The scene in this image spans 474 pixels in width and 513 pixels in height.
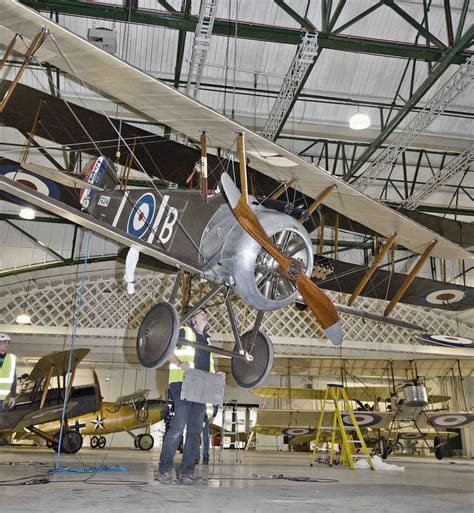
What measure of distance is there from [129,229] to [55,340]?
12.4 m

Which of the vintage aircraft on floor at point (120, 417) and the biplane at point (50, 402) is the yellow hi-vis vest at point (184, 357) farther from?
the vintage aircraft on floor at point (120, 417)

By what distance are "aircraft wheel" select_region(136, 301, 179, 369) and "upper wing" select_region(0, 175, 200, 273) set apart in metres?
0.42

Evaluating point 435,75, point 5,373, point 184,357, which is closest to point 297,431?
point 435,75

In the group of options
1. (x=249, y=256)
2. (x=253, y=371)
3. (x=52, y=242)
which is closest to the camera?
(x=249, y=256)

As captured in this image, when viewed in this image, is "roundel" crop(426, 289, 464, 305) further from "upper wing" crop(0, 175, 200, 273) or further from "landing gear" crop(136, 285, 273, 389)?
"upper wing" crop(0, 175, 200, 273)

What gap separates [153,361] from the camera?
395 cm

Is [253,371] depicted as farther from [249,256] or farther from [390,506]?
[390,506]

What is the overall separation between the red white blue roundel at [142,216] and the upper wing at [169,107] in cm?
73

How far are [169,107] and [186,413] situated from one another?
264 centimetres

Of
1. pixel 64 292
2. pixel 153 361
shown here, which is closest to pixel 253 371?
pixel 153 361

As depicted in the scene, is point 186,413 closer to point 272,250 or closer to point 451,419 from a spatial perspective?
point 272,250

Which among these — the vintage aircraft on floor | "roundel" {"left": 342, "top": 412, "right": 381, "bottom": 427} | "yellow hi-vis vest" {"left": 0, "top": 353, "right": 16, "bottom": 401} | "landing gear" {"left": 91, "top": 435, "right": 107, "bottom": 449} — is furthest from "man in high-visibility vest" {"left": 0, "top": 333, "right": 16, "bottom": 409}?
"landing gear" {"left": 91, "top": 435, "right": 107, "bottom": 449}

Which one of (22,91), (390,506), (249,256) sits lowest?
(390,506)

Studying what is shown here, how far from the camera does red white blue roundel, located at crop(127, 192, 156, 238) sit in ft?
15.5
